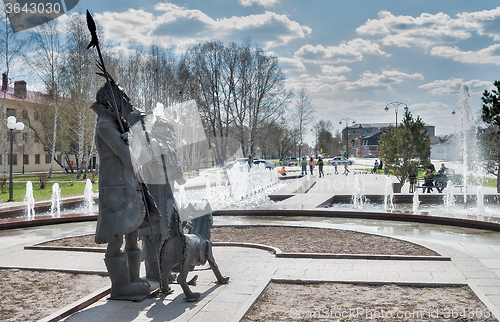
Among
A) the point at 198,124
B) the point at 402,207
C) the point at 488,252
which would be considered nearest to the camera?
the point at 488,252

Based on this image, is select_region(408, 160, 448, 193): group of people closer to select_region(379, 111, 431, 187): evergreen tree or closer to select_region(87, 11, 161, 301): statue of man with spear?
select_region(379, 111, 431, 187): evergreen tree

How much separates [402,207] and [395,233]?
17.8 feet

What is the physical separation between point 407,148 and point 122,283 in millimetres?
17011

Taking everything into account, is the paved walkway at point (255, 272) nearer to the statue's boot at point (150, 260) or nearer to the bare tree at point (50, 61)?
the statue's boot at point (150, 260)

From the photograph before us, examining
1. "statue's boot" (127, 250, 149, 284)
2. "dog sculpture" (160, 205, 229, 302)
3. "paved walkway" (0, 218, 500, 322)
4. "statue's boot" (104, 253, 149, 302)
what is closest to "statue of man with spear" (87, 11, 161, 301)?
"statue's boot" (104, 253, 149, 302)

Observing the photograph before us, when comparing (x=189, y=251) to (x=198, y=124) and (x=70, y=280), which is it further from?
(x=198, y=124)

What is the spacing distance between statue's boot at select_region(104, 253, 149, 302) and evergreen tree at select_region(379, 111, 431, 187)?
16.5 m

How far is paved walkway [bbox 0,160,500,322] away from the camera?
416 centimetres

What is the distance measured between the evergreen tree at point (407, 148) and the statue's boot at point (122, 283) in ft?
54.0

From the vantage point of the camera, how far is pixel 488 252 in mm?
6840

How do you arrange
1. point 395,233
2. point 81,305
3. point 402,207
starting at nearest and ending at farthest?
point 81,305, point 395,233, point 402,207

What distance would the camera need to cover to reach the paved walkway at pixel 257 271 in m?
4.16

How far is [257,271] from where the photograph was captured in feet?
18.7

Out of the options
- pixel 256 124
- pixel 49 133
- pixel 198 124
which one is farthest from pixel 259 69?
pixel 49 133
